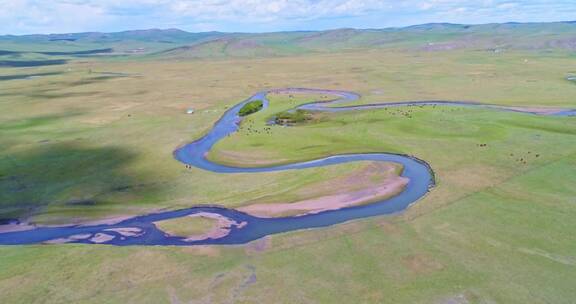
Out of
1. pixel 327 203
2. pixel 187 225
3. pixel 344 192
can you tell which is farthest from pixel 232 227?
pixel 344 192

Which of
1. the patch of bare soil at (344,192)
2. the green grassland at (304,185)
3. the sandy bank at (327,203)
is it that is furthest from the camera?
the patch of bare soil at (344,192)

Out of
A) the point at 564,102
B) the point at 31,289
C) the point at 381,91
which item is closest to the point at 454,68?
the point at 381,91

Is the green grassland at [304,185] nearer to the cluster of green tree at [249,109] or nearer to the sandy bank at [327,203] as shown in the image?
the sandy bank at [327,203]

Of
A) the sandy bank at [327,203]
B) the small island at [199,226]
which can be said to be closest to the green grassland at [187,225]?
the small island at [199,226]

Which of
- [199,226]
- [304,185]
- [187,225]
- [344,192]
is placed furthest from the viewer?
[304,185]

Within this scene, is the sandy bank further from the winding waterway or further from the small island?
the small island

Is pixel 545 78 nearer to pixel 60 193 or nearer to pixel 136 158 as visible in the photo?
pixel 136 158

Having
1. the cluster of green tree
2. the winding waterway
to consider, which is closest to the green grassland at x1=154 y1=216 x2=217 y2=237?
the winding waterway

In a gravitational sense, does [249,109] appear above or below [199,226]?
above

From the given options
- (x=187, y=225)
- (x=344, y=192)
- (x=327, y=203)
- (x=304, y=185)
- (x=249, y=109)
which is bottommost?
(x=187, y=225)

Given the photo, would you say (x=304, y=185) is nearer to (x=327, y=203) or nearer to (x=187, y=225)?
(x=327, y=203)
